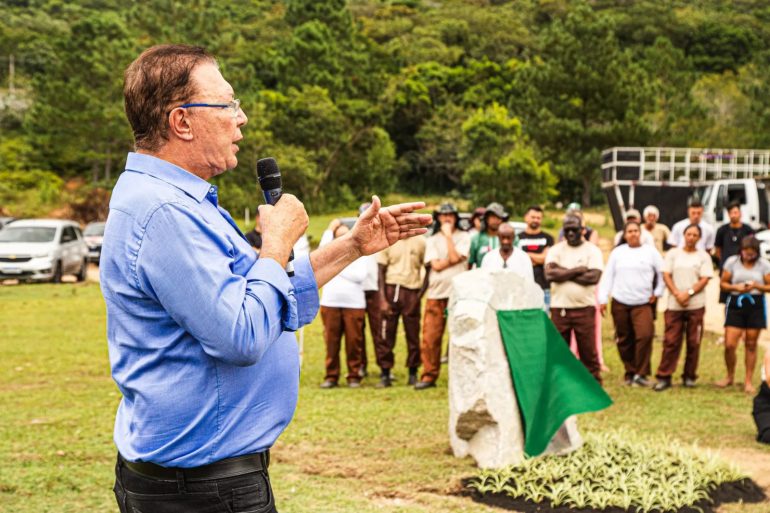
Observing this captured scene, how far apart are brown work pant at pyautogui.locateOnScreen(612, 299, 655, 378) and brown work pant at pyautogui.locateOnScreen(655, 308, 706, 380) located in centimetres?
21

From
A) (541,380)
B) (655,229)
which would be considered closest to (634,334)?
(655,229)

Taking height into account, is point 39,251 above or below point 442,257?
below

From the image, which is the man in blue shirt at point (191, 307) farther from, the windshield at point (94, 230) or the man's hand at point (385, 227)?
the windshield at point (94, 230)

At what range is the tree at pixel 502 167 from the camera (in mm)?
43469

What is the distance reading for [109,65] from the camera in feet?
151

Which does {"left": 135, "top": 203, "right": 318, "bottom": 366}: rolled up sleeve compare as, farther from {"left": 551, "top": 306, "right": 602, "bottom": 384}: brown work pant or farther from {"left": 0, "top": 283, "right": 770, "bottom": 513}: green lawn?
{"left": 551, "top": 306, "right": 602, "bottom": 384}: brown work pant

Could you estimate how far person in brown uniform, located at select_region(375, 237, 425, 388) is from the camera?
38.2 ft

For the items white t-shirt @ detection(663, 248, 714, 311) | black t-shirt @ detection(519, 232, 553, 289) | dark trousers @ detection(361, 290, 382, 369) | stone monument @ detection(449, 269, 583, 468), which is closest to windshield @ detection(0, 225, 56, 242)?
dark trousers @ detection(361, 290, 382, 369)

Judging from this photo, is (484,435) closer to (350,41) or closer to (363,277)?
(363,277)

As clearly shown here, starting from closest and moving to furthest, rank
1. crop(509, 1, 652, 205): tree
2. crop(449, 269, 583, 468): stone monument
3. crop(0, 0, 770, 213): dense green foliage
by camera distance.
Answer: crop(449, 269, 583, 468): stone monument < crop(0, 0, 770, 213): dense green foliage < crop(509, 1, 652, 205): tree

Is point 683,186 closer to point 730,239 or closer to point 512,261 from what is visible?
point 730,239

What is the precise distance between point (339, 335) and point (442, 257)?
1.59 m

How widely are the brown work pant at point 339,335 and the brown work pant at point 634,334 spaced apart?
325cm

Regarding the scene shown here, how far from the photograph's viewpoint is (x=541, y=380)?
24.7 feet
